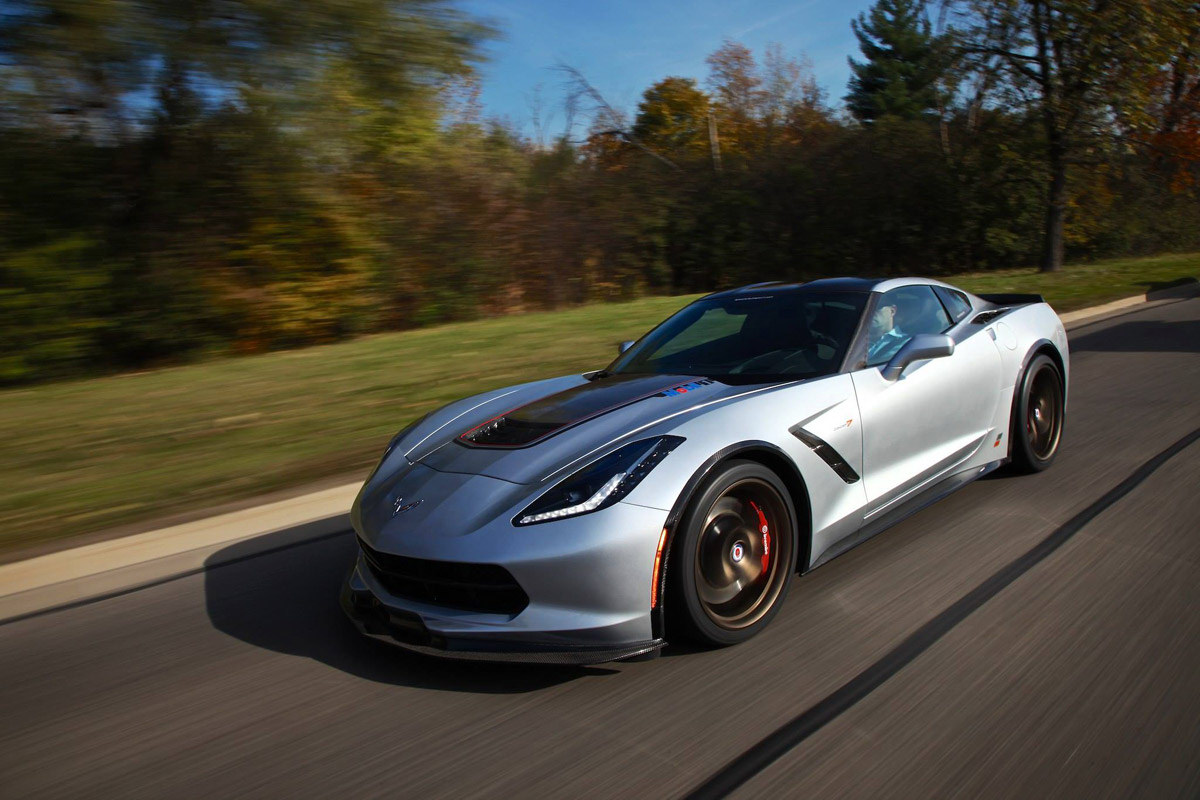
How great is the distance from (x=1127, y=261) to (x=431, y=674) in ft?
91.5

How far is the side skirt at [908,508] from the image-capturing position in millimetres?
4023

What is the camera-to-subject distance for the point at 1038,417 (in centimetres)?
576

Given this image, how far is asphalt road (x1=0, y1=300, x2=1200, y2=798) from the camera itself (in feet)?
9.12

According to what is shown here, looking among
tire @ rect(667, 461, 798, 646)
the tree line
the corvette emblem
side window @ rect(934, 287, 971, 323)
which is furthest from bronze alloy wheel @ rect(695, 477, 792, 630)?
the tree line

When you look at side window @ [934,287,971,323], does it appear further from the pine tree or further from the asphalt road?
the pine tree

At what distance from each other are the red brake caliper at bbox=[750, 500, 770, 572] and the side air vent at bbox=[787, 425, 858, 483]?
13.6 inches

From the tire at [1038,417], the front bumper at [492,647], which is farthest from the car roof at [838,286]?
the front bumper at [492,647]

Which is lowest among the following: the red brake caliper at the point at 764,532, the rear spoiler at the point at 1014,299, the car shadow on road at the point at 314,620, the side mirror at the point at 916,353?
the car shadow on road at the point at 314,620

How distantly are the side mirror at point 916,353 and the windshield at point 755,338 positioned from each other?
9.0 inches

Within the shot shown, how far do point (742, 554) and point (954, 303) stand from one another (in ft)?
8.62

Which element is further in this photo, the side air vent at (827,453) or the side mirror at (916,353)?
the side mirror at (916,353)

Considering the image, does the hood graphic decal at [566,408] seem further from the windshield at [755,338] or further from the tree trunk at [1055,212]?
→ the tree trunk at [1055,212]

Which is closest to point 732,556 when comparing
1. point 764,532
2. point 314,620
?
point 764,532

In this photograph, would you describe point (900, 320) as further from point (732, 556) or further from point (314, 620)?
point (314, 620)
